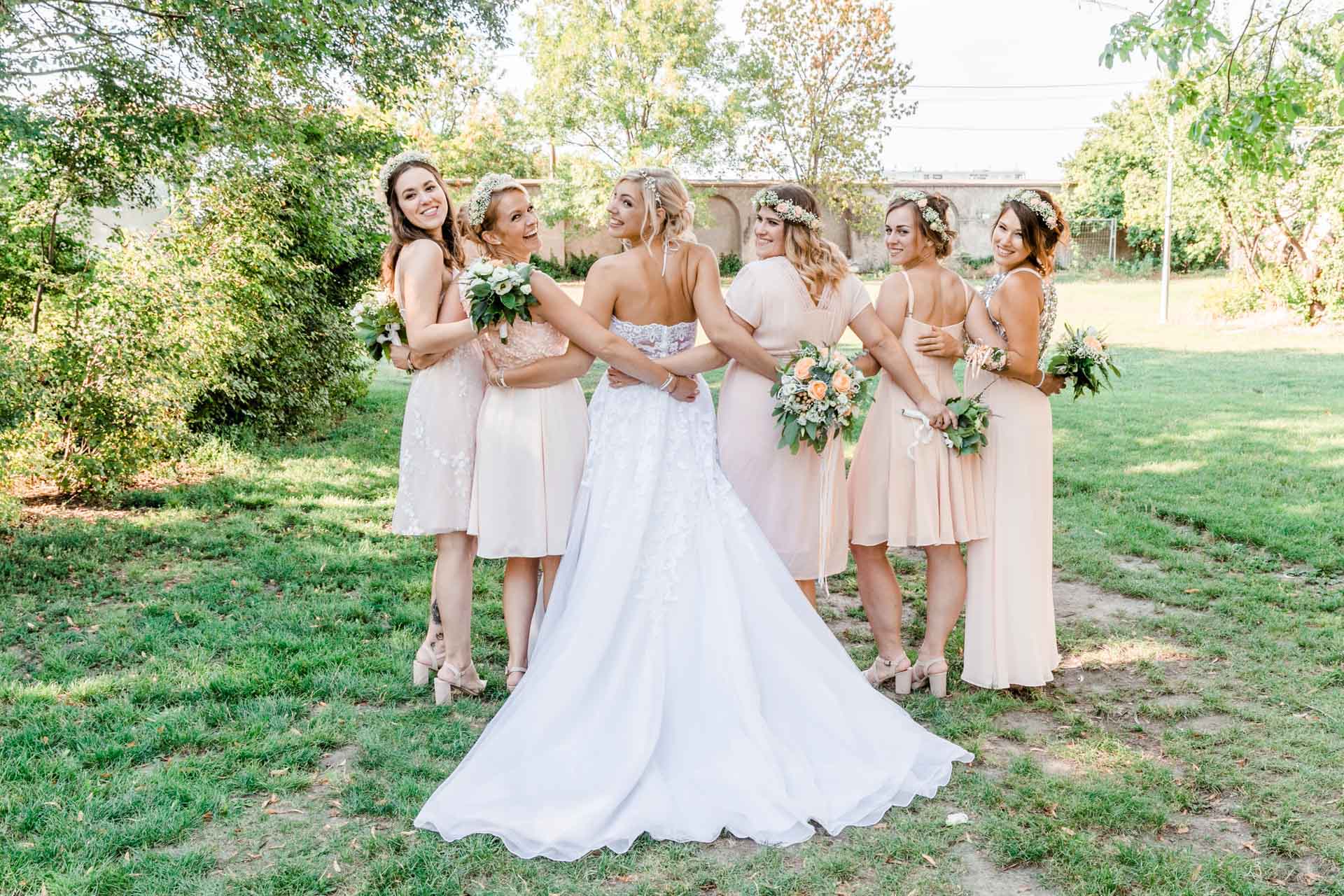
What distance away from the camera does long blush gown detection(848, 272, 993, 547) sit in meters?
4.58

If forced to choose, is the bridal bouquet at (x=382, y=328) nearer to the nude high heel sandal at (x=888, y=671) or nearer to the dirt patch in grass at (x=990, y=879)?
the nude high heel sandal at (x=888, y=671)

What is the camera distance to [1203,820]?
11.8ft

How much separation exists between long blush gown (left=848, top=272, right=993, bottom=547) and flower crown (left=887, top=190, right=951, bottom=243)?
250 millimetres

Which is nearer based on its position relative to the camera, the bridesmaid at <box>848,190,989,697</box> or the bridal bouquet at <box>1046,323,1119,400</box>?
the bridesmaid at <box>848,190,989,697</box>

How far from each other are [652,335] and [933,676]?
206cm

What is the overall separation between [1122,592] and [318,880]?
16.4 ft

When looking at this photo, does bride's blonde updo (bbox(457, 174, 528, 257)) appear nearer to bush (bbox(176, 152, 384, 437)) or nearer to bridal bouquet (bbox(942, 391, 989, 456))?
bridal bouquet (bbox(942, 391, 989, 456))

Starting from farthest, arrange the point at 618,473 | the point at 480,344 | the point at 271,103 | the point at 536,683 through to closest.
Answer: the point at 271,103 → the point at 480,344 → the point at 618,473 → the point at 536,683

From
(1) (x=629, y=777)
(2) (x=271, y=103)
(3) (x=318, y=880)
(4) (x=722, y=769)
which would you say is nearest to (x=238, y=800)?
(3) (x=318, y=880)

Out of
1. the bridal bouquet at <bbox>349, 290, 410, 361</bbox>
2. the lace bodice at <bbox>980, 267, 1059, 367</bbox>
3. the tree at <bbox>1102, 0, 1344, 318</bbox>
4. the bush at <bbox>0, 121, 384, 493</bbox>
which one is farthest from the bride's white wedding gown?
the bush at <bbox>0, 121, 384, 493</bbox>

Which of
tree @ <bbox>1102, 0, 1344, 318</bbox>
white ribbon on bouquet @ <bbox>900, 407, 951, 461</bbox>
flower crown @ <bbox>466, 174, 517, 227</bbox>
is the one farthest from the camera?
tree @ <bbox>1102, 0, 1344, 318</bbox>

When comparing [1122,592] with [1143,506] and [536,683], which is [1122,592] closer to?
[1143,506]
